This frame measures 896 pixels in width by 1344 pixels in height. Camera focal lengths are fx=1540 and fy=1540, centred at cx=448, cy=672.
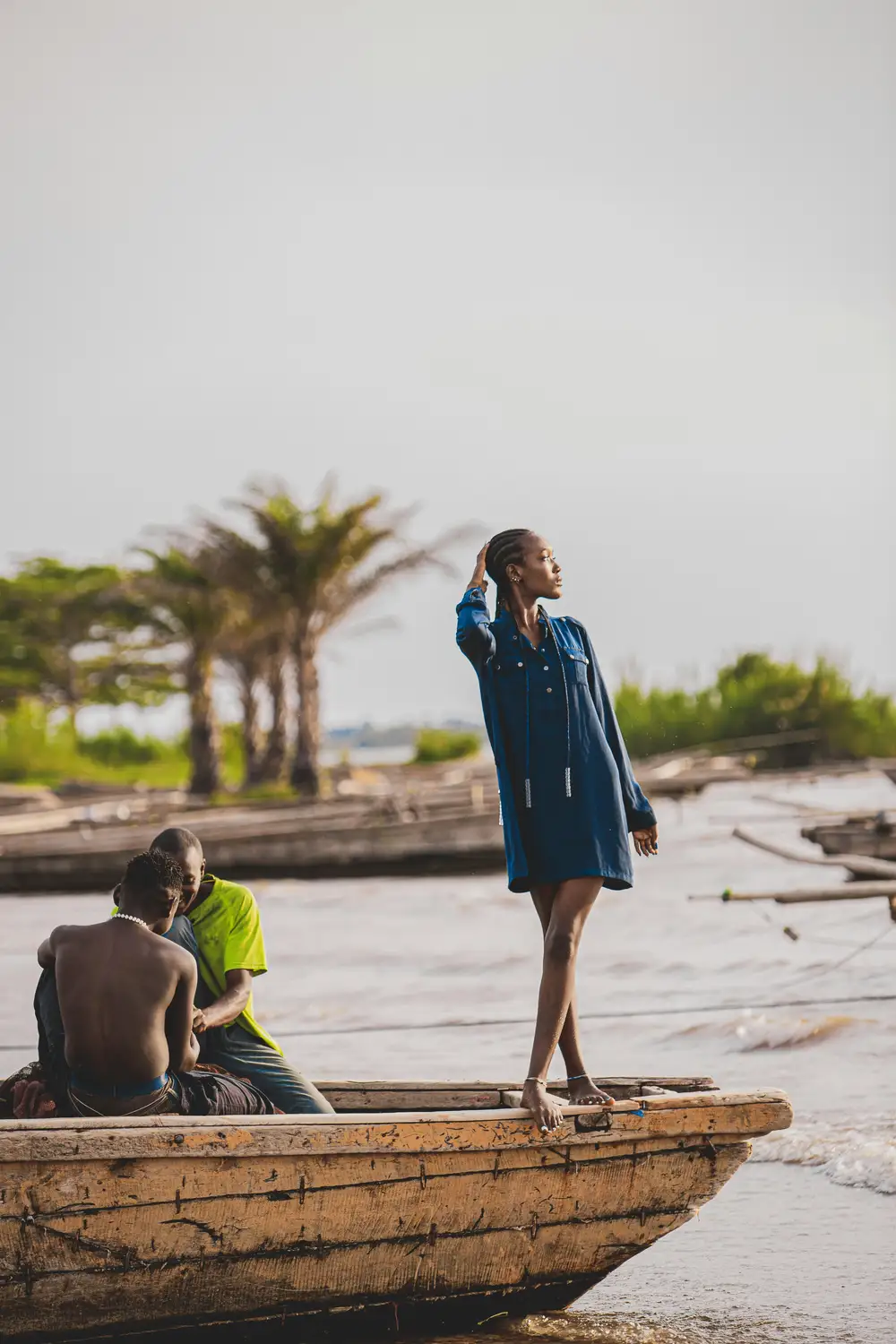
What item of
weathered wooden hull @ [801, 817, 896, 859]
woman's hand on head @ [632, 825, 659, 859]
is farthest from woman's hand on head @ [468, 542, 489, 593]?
weathered wooden hull @ [801, 817, 896, 859]

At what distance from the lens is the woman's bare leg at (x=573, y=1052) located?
4559mm

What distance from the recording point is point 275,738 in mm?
30453

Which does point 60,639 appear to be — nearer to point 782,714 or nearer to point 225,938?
point 782,714

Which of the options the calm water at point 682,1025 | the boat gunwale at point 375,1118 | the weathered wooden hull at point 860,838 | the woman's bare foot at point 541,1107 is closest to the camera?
the boat gunwale at point 375,1118

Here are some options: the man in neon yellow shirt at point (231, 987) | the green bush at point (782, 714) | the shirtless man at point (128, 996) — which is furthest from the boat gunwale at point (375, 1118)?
the green bush at point (782, 714)

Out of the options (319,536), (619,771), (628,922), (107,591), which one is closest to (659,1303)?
(619,771)

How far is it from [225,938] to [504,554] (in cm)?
149

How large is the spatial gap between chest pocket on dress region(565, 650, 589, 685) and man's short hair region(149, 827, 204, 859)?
1.24 meters

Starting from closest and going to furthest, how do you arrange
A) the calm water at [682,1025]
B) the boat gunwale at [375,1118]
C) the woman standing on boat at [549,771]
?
the boat gunwale at [375,1118] → the woman standing on boat at [549,771] → the calm water at [682,1025]

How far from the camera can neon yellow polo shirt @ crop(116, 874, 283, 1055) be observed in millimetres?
4828

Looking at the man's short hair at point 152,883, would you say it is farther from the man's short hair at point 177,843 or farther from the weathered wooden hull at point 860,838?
the weathered wooden hull at point 860,838

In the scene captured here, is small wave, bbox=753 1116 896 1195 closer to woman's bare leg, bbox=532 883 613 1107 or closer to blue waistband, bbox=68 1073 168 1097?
woman's bare leg, bbox=532 883 613 1107

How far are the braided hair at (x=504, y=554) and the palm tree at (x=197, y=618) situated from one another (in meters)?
23.9

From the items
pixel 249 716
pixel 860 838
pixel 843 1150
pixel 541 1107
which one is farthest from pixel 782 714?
pixel 541 1107
